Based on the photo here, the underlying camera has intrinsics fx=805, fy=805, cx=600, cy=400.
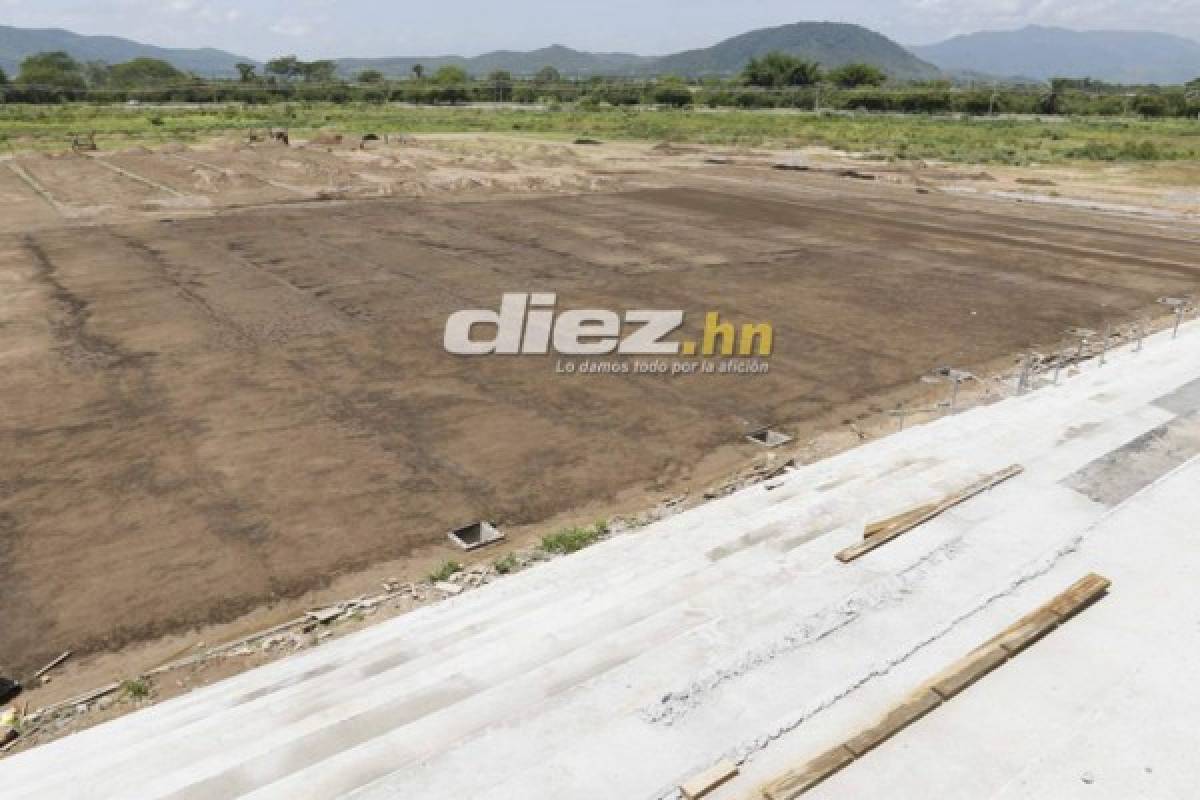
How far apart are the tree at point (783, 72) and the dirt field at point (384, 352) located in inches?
4269

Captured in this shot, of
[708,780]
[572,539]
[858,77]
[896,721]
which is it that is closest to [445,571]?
[572,539]

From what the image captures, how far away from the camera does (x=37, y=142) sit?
5116cm

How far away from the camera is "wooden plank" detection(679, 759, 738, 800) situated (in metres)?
4.88

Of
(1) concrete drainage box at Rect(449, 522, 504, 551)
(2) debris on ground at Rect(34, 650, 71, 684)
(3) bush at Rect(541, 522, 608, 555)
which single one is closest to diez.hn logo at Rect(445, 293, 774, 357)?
(1) concrete drainage box at Rect(449, 522, 504, 551)

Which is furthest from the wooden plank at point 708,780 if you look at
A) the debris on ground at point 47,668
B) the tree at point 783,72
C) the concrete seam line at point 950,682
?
the tree at point 783,72

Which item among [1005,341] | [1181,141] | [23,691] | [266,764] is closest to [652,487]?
[266,764]

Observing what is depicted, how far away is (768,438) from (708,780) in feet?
24.9

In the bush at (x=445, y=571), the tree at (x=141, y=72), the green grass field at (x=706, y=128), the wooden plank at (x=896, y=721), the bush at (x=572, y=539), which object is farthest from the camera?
the tree at (x=141, y=72)

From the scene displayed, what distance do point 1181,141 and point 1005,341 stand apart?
53.0m

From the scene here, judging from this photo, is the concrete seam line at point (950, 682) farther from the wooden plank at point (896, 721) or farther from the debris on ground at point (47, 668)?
the debris on ground at point (47, 668)

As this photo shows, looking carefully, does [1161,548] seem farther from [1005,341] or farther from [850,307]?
[850,307]

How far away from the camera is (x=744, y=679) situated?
5.96 m

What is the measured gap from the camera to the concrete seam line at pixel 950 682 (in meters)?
4.97

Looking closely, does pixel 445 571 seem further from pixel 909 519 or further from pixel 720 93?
pixel 720 93
